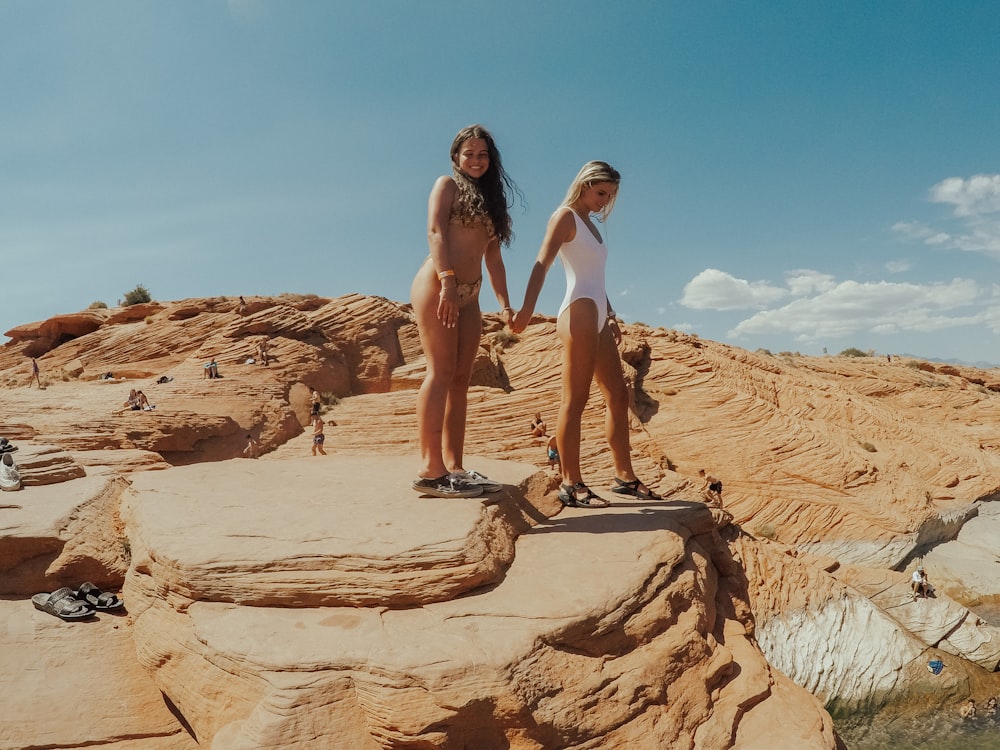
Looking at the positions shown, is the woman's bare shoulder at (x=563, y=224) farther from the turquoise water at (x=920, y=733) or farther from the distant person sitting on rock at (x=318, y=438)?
the distant person sitting on rock at (x=318, y=438)

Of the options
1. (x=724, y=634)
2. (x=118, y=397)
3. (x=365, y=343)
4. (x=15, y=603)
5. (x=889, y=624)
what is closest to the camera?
(x=724, y=634)

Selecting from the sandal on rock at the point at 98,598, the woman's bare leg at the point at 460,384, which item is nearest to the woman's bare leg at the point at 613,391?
the woman's bare leg at the point at 460,384

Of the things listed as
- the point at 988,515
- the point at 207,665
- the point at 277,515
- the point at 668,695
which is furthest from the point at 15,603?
the point at 988,515

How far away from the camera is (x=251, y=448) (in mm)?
12648

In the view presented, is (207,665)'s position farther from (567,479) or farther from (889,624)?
(889,624)

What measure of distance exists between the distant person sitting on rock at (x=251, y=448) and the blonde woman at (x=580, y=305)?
9.43 meters

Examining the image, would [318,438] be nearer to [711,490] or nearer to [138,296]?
[711,490]

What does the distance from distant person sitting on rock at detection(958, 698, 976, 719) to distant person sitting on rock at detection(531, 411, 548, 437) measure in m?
8.53

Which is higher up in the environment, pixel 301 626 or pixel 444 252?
pixel 444 252

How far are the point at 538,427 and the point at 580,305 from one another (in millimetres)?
9996

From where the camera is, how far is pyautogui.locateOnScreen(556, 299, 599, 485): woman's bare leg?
4.52 m

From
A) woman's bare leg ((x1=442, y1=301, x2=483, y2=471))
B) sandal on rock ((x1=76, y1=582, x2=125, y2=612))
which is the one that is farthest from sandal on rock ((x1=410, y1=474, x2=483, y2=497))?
sandal on rock ((x1=76, y1=582, x2=125, y2=612))

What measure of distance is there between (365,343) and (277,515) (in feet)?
48.3

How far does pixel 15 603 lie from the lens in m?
4.12
